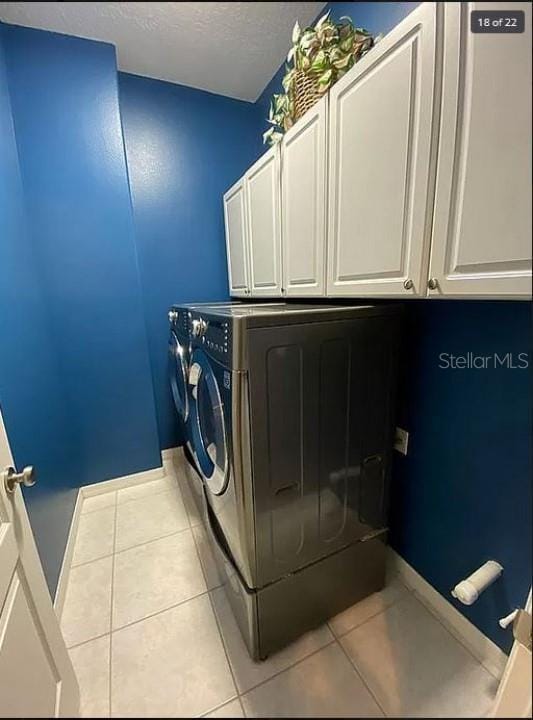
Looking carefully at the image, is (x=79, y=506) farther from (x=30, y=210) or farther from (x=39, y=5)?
(x=39, y=5)

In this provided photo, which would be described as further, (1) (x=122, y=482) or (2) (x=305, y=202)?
(1) (x=122, y=482)

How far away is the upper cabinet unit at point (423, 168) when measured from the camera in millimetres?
545

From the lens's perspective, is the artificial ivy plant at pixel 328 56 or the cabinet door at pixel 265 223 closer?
the artificial ivy plant at pixel 328 56

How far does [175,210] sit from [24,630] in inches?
90.6

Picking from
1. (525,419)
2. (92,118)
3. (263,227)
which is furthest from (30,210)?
(525,419)

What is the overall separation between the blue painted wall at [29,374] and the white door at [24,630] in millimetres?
459

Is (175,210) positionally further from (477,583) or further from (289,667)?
(477,583)

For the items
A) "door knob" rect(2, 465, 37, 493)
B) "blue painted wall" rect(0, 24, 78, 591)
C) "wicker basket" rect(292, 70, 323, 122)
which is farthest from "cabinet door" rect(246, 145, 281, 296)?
"door knob" rect(2, 465, 37, 493)

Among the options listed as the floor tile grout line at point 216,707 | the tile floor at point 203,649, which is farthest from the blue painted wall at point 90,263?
the floor tile grout line at point 216,707

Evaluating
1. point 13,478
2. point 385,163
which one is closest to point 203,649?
point 13,478

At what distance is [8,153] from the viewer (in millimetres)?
1381

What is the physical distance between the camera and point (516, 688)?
45 centimetres

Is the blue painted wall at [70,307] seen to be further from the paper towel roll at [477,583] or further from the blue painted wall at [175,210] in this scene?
the paper towel roll at [477,583]

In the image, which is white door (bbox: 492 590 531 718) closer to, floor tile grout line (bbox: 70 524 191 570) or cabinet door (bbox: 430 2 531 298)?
cabinet door (bbox: 430 2 531 298)
